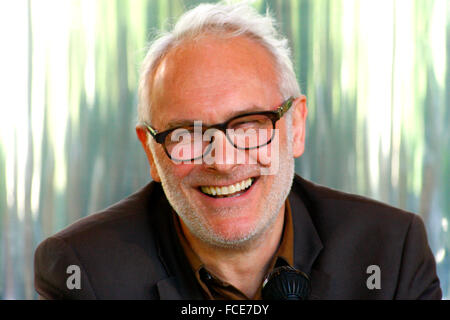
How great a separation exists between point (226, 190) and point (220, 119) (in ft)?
0.58

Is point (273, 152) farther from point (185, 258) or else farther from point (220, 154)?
point (185, 258)

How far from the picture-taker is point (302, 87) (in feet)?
8.69

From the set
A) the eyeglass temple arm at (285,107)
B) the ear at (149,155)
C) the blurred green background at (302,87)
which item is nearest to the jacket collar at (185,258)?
the ear at (149,155)

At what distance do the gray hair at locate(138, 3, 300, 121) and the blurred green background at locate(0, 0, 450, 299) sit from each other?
1.14m

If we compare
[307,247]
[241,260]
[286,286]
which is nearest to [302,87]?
[307,247]

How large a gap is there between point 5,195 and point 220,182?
1.75m

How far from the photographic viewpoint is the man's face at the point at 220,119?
4.42 ft

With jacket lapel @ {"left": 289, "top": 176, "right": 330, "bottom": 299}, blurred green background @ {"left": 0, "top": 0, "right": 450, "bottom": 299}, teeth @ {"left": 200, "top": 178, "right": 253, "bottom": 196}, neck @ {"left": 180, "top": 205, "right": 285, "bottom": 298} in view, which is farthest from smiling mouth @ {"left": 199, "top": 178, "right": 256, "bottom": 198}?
blurred green background @ {"left": 0, "top": 0, "right": 450, "bottom": 299}

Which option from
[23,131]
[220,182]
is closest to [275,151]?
[220,182]

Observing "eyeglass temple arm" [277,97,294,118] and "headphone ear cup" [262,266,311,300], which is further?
"eyeglass temple arm" [277,97,294,118]

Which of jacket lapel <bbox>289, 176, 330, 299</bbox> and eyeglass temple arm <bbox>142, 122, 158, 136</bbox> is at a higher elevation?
eyeglass temple arm <bbox>142, 122, 158, 136</bbox>

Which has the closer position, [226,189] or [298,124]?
[226,189]

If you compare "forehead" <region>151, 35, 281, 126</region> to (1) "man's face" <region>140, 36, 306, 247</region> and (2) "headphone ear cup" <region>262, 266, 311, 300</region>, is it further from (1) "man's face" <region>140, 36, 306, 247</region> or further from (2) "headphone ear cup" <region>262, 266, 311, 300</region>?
(2) "headphone ear cup" <region>262, 266, 311, 300</region>

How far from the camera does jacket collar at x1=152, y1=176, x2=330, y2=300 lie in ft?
4.82
